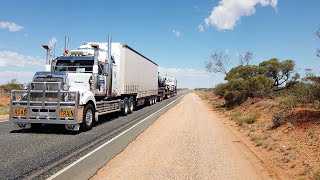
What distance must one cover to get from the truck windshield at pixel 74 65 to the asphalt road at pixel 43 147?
8.69 feet

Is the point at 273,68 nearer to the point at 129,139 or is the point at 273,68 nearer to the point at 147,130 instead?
the point at 147,130

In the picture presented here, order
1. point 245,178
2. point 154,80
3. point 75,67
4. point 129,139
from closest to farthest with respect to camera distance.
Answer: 1. point 245,178
2. point 129,139
3. point 75,67
4. point 154,80

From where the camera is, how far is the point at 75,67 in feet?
50.1

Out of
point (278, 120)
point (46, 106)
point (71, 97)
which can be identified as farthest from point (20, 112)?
point (278, 120)

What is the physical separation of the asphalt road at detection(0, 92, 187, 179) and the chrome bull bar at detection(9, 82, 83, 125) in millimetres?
573

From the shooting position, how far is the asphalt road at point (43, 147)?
293 inches

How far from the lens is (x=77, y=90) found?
515 inches

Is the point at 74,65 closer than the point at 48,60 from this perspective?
Yes

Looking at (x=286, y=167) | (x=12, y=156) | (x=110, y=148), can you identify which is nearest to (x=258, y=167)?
(x=286, y=167)

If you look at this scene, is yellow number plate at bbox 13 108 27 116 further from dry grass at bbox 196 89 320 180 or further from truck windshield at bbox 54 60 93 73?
dry grass at bbox 196 89 320 180

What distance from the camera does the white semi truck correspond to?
12797 millimetres

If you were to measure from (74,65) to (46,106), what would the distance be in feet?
10.3

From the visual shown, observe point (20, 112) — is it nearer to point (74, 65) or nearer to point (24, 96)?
point (24, 96)

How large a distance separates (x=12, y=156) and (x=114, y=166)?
2840 mm
